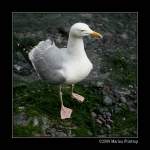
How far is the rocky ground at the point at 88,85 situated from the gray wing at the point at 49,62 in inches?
15.1

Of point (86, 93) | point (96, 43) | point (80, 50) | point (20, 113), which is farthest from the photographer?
point (96, 43)

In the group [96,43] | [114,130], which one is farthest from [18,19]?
[114,130]

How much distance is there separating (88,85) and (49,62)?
2.35ft

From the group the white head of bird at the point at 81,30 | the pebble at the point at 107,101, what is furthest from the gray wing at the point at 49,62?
the pebble at the point at 107,101

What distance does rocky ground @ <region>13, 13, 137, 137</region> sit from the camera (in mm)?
4398

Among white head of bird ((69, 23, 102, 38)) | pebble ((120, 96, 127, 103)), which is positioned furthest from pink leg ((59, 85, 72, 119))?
white head of bird ((69, 23, 102, 38))

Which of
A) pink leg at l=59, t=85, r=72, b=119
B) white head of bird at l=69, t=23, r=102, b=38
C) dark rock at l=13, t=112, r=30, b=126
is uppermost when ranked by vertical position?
white head of bird at l=69, t=23, r=102, b=38

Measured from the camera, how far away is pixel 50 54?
4258 millimetres

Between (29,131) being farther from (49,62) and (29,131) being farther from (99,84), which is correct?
(99,84)

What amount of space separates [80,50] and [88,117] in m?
0.70

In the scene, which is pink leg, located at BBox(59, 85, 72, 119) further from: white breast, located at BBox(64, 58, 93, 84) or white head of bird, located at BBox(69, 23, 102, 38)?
white head of bird, located at BBox(69, 23, 102, 38)

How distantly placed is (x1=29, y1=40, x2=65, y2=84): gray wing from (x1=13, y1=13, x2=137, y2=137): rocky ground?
15.1 inches

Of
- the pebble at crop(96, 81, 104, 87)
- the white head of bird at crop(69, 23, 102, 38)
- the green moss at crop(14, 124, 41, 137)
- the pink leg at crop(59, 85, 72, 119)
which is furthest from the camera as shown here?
the pebble at crop(96, 81, 104, 87)

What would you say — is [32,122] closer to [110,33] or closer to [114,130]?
[114,130]
